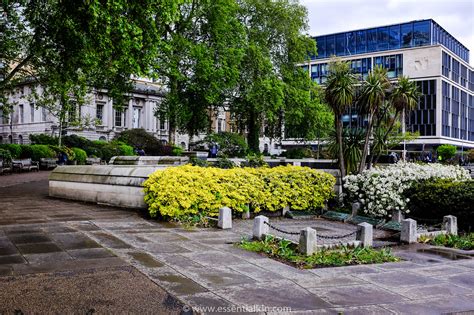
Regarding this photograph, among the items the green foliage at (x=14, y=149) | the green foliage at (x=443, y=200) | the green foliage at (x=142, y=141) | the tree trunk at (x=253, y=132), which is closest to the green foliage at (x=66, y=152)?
the green foliage at (x=14, y=149)

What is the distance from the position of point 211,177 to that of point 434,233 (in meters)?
6.06

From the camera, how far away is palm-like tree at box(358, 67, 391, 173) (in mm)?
16688

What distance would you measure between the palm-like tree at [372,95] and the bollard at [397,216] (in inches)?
123

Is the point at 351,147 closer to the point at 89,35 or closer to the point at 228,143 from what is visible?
the point at 89,35

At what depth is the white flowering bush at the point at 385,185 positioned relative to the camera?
1403 centimetres

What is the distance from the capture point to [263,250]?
336 inches

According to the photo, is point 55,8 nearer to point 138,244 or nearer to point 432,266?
point 138,244

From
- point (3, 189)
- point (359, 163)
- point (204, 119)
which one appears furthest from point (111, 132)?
point (359, 163)

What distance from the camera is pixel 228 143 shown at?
98.5 ft

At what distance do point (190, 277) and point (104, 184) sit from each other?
8283 millimetres

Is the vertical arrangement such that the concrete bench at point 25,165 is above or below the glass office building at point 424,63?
below

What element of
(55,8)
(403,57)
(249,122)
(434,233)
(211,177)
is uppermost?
(403,57)

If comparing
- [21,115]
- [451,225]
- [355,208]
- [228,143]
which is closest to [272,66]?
[228,143]

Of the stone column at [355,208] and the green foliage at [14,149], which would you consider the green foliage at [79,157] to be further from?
the stone column at [355,208]
